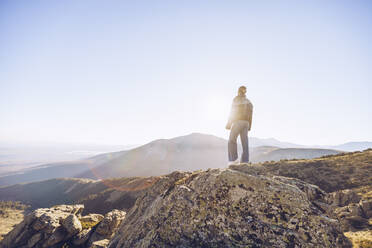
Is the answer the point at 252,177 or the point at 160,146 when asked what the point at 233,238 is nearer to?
the point at 252,177

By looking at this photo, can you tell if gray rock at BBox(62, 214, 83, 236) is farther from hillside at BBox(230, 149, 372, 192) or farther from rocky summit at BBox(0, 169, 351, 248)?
hillside at BBox(230, 149, 372, 192)

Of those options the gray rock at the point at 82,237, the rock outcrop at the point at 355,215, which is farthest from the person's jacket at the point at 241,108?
the gray rock at the point at 82,237

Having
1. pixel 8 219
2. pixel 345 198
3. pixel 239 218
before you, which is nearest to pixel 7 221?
pixel 8 219

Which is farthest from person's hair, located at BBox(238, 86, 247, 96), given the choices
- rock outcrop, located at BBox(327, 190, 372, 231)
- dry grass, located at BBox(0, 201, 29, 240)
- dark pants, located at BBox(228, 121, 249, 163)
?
dry grass, located at BBox(0, 201, 29, 240)

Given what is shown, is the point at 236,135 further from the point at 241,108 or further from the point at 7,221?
the point at 7,221

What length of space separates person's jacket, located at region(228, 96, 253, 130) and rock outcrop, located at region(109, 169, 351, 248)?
19.8 ft

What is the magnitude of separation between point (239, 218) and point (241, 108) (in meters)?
7.15

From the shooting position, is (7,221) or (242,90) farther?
(7,221)

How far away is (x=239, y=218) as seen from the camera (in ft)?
9.16

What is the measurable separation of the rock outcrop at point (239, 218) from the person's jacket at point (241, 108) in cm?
605

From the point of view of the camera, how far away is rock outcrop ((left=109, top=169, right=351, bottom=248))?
2535 millimetres

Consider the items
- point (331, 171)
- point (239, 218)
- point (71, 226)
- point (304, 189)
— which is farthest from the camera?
point (331, 171)

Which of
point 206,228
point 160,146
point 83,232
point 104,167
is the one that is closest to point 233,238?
point 206,228

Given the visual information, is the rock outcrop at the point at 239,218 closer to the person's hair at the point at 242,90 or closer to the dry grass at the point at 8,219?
the person's hair at the point at 242,90
